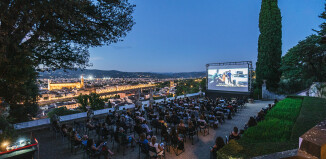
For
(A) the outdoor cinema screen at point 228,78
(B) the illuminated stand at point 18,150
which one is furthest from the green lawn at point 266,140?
(A) the outdoor cinema screen at point 228,78

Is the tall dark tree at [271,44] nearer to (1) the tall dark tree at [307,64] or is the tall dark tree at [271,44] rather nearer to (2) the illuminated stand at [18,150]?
(1) the tall dark tree at [307,64]

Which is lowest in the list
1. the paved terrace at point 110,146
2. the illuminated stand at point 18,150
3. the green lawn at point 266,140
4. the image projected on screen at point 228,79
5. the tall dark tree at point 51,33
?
the paved terrace at point 110,146

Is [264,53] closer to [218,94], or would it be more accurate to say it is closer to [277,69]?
[277,69]

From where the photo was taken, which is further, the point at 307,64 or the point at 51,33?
the point at 307,64

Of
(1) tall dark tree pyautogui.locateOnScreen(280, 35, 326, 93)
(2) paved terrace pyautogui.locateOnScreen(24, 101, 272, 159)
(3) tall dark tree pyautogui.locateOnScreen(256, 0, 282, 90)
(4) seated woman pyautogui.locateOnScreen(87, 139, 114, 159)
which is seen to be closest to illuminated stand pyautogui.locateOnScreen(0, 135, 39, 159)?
(4) seated woman pyautogui.locateOnScreen(87, 139, 114, 159)

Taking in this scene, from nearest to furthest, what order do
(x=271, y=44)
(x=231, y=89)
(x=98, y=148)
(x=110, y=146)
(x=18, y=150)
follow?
(x=18, y=150)
(x=98, y=148)
(x=110, y=146)
(x=231, y=89)
(x=271, y=44)

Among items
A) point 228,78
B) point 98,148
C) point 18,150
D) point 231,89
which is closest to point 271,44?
point 228,78

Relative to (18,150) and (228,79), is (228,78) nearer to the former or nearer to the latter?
(228,79)

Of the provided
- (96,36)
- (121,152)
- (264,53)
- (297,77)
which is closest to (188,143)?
(121,152)
